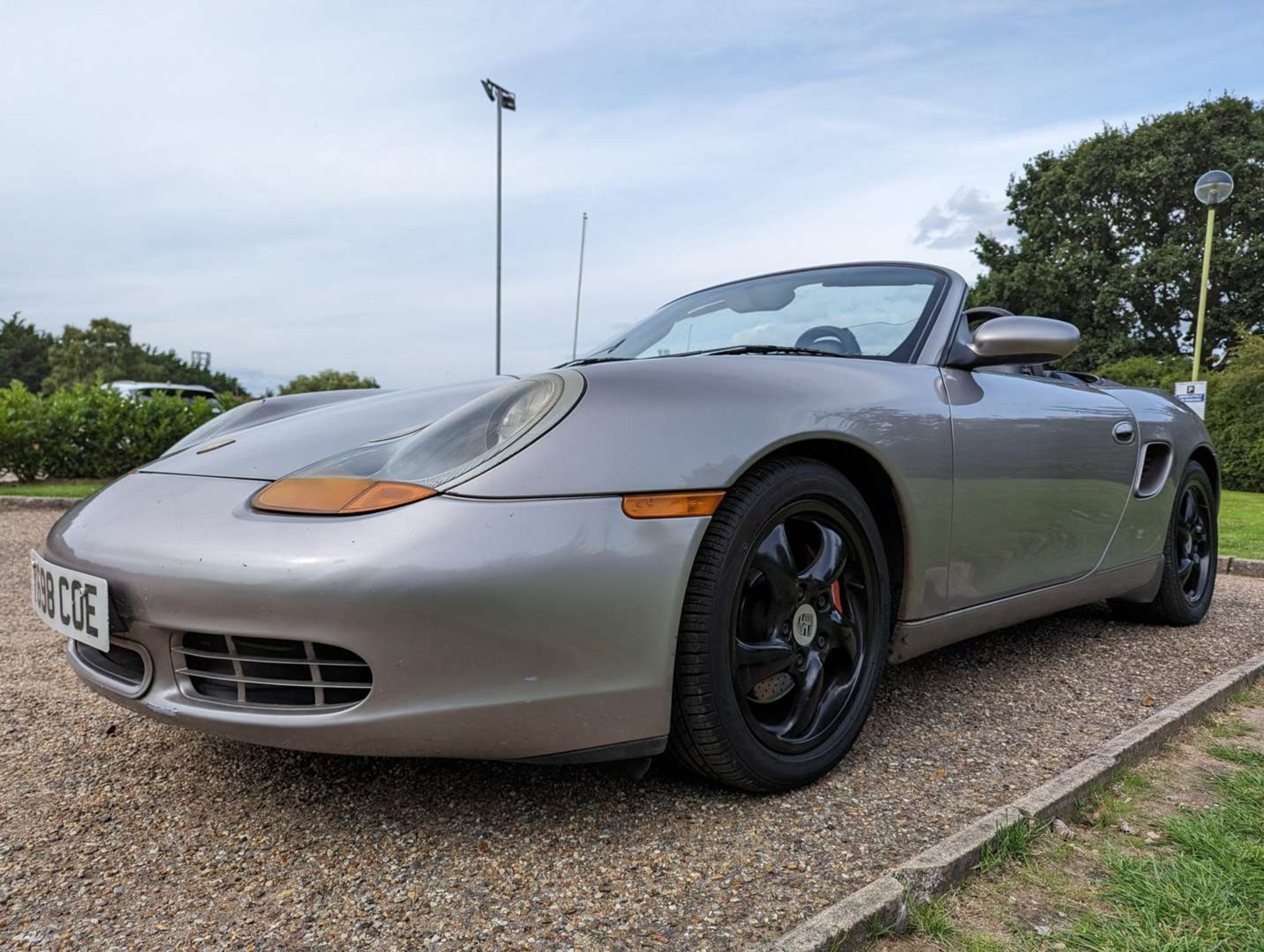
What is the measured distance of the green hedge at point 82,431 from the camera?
945 centimetres

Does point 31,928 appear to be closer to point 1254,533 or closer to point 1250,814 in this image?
point 1250,814

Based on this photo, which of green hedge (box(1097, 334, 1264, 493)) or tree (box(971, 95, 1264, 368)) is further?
tree (box(971, 95, 1264, 368))

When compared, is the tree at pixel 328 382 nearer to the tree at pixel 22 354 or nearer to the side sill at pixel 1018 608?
the side sill at pixel 1018 608

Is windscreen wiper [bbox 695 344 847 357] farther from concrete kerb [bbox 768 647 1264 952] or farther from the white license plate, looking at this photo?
the white license plate

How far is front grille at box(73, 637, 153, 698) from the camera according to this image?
1.65m

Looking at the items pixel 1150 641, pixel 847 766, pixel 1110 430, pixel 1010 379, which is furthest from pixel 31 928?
pixel 1150 641

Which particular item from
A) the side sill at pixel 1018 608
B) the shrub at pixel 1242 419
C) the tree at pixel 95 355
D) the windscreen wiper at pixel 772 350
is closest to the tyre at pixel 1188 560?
the side sill at pixel 1018 608

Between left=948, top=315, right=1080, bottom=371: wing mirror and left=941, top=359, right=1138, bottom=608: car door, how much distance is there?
0.05 meters

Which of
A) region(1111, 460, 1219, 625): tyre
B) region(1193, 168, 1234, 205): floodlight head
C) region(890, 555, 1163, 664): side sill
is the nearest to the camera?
region(890, 555, 1163, 664): side sill

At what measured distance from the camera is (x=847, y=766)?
2.04m

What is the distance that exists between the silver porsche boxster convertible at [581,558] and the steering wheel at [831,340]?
0.04 ft

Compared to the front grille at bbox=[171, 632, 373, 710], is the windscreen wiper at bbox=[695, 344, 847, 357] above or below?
above

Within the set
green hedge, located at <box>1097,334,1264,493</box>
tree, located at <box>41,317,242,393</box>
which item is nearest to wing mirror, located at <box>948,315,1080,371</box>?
green hedge, located at <box>1097,334,1264,493</box>

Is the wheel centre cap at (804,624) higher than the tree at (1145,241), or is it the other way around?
the tree at (1145,241)
